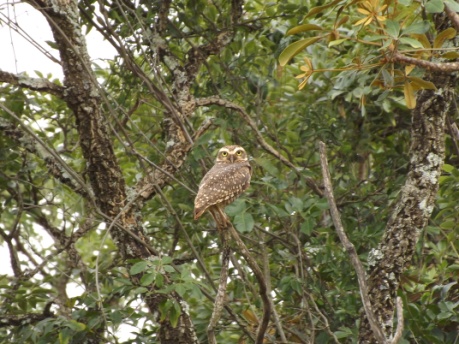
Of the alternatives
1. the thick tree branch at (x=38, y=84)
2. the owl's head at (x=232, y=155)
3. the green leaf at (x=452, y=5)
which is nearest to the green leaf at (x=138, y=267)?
the thick tree branch at (x=38, y=84)

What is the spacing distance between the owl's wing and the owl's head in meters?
0.12

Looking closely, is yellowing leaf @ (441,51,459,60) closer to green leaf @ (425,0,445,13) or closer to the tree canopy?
the tree canopy

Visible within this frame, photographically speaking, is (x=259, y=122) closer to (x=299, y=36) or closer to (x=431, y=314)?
(x=299, y=36)

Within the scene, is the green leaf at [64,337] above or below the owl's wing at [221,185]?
below

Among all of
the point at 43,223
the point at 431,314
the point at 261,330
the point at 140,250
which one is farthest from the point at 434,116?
the point at 43,223

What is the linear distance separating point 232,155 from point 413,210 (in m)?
1.48

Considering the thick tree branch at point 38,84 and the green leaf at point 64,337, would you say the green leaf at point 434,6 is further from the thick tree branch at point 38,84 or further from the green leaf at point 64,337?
the green leaf at point 64,337

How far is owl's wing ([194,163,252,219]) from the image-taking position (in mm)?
4199

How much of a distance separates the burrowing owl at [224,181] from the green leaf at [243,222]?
0.35 m

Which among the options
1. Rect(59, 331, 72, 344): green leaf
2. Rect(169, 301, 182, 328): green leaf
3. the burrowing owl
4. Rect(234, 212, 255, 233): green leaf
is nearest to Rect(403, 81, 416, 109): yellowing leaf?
Rect(234, 212, 255, 233): green leaf

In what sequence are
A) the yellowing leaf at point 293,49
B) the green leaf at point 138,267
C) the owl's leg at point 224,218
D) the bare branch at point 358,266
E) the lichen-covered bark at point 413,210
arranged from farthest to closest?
the owl's leg at point 224,218 < the lichen-covered bark at point 413,210 < the green leaf at point 138,267 < the yellowing leaf at point 293,49 < the bare branch at point 358,266

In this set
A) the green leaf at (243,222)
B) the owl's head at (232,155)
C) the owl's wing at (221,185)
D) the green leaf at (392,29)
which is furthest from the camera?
the owl's head at (232,155)

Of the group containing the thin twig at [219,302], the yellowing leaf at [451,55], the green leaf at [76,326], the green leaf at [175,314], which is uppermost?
the yellowing leaf at [451,55]

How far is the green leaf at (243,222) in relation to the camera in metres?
3.82
